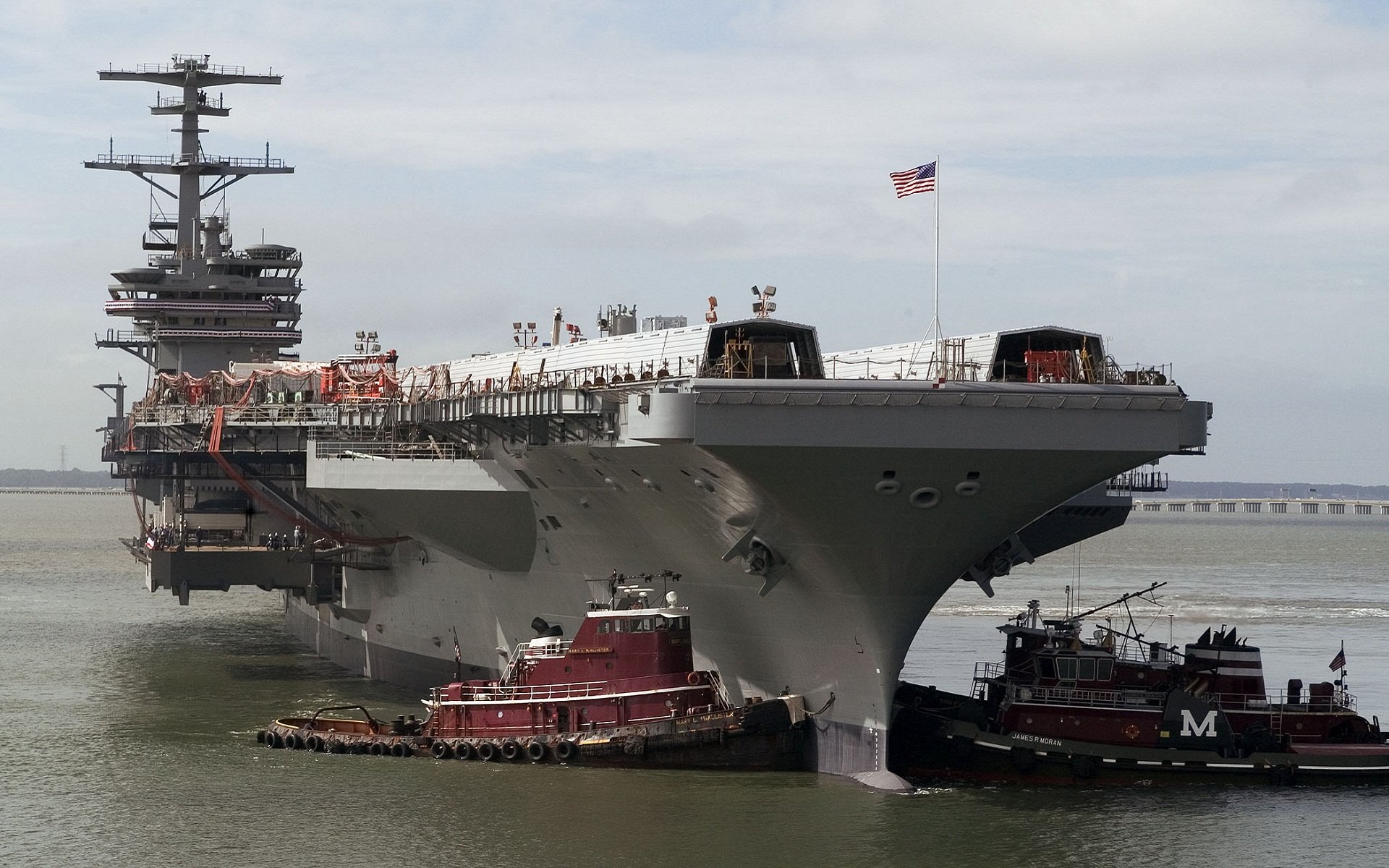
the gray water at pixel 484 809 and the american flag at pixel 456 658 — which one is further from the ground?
the american flag at pixel 456 658

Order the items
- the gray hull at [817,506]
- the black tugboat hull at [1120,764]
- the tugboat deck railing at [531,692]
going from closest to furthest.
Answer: the gray hull at [817,506]
the black tugboat hull at [1120,764]
the tugboat deck railing at [531,692]

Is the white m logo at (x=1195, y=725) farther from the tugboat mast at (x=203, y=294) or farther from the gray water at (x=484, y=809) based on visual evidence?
the tugboat mast at (x=203, y=294)

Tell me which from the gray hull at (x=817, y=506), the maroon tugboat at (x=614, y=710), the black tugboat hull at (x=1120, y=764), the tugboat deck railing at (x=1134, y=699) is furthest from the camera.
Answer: the tugboat deck railing at (x=1134, y=699)

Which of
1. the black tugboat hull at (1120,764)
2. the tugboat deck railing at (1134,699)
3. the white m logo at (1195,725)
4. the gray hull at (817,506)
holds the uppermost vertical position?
the gray hull at (817,506)

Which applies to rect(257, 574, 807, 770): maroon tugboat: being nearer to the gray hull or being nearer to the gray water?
the gray water

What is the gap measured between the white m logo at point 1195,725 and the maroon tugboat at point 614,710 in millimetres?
5546

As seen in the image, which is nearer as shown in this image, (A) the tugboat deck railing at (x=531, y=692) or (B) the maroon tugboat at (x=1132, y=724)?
(B) the maroon tugboat at (x=1132, y=724)

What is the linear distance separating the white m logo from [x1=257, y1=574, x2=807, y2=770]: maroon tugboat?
555 centimetres

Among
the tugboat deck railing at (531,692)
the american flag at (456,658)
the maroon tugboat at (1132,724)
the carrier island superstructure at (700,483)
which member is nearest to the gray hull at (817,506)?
the carrier island superstructure at (700,483)

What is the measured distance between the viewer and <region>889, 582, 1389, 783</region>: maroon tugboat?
2436 cm

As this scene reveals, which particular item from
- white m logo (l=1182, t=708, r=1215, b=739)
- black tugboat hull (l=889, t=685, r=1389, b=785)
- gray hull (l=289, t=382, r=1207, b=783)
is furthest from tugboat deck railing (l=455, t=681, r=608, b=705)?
white m logo (l=1182, t=708, r=1215, b=739)

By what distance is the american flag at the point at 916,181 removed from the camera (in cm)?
2391

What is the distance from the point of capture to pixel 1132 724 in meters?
24.8

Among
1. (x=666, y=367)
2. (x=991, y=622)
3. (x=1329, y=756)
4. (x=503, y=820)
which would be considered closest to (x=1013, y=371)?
(x=666, y=367)
